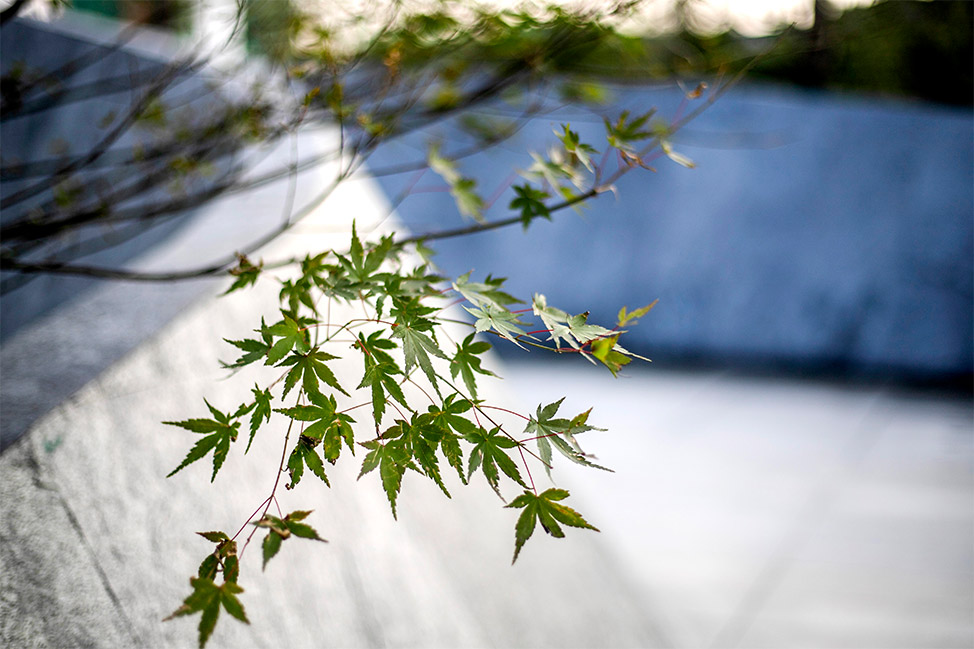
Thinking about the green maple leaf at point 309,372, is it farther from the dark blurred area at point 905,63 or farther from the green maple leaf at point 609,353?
the dark blurred area at point 905,63

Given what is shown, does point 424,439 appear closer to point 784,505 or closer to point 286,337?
point 286,337

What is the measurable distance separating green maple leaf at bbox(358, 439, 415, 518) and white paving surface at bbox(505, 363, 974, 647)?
1.20 m

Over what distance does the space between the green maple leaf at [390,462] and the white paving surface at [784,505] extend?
120 centimetres

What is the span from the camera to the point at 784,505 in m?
2.64

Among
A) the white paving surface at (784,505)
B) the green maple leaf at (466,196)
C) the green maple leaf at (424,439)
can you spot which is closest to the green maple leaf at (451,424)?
the green maple leaf at (424,439)

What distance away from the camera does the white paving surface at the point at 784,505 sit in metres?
2.01

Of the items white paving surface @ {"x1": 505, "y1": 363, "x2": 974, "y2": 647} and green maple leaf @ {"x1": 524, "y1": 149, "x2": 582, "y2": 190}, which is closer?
green maple leaf @ {"x1": 524, "y1": 149, "x2": 582, "y2": 190}

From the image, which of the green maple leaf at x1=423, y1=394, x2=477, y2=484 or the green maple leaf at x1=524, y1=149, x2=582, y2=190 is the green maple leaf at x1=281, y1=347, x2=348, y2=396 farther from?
the green maple leaf at x1=524, y1=149, x2=582, y2=190

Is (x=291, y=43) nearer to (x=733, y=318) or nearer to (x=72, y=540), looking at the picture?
(x=72, y=540)

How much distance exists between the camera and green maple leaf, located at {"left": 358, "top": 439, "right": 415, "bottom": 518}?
0.54 m

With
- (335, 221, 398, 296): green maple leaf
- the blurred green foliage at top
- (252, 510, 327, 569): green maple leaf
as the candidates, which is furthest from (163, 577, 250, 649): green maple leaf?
the blurred green foliage at top

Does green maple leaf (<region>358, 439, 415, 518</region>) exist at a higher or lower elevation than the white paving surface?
higher

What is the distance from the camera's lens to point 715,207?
14.5 ft

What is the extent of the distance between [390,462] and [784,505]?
2.47 meters
